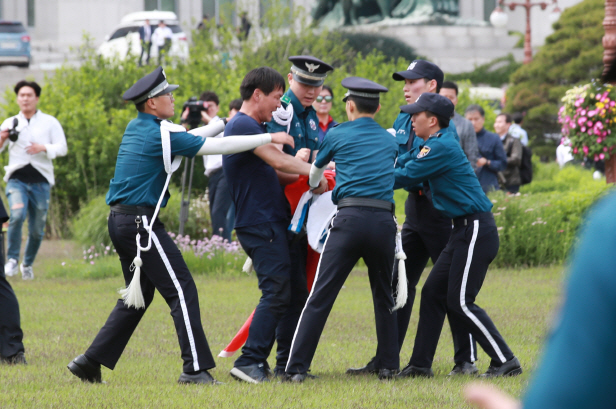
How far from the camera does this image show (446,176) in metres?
5.69

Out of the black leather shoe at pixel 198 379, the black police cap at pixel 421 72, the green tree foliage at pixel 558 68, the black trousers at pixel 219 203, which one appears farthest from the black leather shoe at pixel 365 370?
the green tree foliage at pixel 558 68

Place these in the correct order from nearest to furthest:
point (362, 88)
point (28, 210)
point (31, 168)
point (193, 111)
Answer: point (362, 88), point (193, 111), point (31, 168), point (28, 210)

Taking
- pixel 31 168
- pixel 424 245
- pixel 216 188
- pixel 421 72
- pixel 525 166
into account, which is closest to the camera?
pixel 424 245

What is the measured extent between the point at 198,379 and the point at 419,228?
192 centimetres

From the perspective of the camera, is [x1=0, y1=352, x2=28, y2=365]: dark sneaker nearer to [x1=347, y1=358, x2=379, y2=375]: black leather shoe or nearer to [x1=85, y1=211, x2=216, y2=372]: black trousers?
[x1=85, y1=211, x2=216, y2=372]: black trousers

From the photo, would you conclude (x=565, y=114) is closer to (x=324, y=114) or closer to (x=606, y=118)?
(x=606, y=118)

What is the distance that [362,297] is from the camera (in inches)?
373

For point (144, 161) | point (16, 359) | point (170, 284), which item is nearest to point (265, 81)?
point (144, 161)

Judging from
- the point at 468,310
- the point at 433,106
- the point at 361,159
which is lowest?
the point at 468,310

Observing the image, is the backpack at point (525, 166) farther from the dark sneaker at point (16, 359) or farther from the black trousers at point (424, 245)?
the dark sneaker at point (16, 359)

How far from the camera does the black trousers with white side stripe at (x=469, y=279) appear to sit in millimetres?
5570

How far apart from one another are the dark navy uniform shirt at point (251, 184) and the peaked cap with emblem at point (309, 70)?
1.61 ft

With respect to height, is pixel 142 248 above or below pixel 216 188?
above

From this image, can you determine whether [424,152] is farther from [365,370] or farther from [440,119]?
[365,370]
